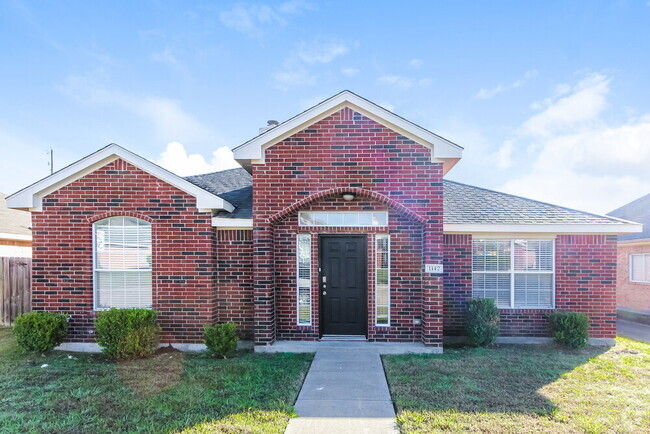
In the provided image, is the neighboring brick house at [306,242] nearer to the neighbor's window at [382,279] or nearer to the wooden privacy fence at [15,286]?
the neighbor's window at [382,279]

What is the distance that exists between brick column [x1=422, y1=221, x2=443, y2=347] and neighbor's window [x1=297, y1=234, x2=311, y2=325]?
2453 mm

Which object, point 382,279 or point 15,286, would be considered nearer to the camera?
point 382,279

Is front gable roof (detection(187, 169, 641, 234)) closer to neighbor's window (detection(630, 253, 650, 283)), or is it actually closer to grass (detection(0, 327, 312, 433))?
grass (detection(0, 327, 312, 433))

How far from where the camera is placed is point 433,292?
712 cm

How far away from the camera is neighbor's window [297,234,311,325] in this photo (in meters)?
7.70

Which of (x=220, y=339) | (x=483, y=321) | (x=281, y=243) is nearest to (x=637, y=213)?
(x=483, y=321)

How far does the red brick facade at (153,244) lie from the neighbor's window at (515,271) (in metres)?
6.10

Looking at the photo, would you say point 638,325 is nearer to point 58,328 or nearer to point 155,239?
point 155,239

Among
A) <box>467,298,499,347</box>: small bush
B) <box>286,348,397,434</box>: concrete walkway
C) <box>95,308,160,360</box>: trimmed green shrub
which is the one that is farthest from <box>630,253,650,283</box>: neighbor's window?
<box>95,308,160,360</box>: trimmed green shrub

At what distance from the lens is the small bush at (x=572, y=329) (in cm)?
738

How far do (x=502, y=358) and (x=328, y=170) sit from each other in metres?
4.98

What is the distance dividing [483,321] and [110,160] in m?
8.60

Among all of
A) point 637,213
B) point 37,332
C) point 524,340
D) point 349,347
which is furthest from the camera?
point 637,213

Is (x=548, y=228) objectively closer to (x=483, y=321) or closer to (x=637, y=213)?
(x=483, y=321)
